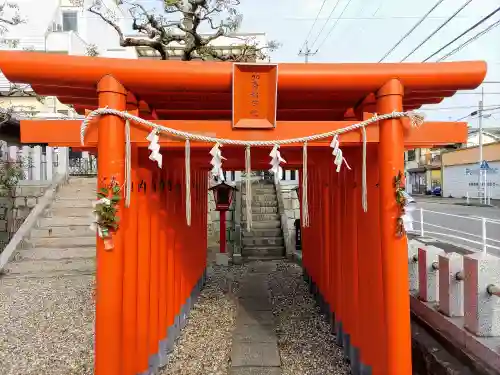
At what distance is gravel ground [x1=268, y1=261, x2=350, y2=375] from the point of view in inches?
166

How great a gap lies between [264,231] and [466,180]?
24.6 m

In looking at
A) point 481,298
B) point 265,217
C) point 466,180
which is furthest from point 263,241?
point 466,180

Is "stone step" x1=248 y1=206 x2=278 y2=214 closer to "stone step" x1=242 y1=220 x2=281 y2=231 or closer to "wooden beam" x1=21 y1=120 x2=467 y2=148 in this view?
"stone step" x1=242 y1=220 x2=281 y2=231

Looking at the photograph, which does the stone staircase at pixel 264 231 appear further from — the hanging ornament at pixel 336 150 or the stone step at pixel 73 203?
the hanging ornament at pixel 336 150

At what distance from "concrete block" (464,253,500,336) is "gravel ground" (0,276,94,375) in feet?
12.1

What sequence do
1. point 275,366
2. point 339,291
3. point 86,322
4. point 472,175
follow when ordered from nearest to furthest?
point 275,366 < point 339,291 < point 86,322 < point 472,175

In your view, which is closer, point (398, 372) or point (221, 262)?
point (398, 372)

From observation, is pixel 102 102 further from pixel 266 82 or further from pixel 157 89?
pixel 266 82

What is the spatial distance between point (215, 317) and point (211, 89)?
4067mm

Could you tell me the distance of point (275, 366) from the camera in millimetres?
4207

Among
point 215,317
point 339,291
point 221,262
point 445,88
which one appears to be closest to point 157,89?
point 445,88

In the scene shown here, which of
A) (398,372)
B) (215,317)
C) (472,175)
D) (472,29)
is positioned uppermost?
(472,29)

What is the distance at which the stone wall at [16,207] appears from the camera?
10156 millimetres

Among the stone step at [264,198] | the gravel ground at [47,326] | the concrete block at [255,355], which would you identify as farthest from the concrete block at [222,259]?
the concrete block at [255,355]
